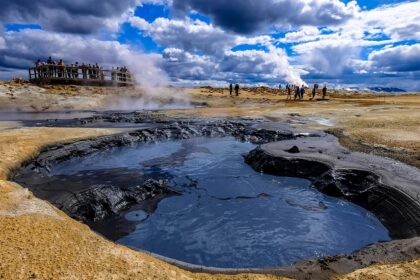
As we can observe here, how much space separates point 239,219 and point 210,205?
0.98 m

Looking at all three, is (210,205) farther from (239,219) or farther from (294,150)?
(294,150)

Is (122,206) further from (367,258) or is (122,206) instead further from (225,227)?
(367,258)

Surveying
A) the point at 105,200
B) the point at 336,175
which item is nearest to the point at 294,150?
the point at 336,175

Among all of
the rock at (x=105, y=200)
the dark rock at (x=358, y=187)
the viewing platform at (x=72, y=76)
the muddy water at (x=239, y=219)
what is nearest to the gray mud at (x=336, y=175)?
the dark rock at (x=358, y=187)

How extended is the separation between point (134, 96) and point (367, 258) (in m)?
35.4

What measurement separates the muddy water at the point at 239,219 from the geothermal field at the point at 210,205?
31mm

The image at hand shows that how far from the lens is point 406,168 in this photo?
333 inches

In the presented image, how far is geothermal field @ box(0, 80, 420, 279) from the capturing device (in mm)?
4168

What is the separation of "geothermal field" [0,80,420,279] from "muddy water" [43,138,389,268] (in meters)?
0.03

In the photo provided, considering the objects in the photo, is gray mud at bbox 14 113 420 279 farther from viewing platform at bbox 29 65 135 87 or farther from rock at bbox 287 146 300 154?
viewing platform at bbox 29 65 135 87

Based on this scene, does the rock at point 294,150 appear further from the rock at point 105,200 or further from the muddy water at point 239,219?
the rock at point 105,200

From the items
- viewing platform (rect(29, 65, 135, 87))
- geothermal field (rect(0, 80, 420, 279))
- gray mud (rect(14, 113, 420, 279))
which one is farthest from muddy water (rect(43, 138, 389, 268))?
viewing platform (rect(29, 65, 135, 87))

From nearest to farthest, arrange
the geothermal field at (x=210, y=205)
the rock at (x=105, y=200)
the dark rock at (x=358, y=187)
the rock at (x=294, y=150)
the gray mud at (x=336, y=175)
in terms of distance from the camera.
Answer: the geothermal field at (x=210, y=205) < the gray mud at (x=336, y=175) < the dark rock at (x=358, y=187) < the rock at (x=105, y=200) < the rock at (x=294, y=150)

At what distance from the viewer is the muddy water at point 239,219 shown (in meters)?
5.99
